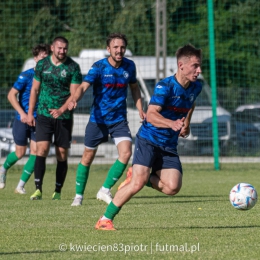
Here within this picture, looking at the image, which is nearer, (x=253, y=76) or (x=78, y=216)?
(x=78, y=216)

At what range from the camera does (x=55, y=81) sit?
10.5m

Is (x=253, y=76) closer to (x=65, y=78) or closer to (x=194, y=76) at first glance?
(x=65, y=78)

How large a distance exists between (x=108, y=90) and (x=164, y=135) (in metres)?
2.57

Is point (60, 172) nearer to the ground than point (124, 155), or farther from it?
nearer to the ground

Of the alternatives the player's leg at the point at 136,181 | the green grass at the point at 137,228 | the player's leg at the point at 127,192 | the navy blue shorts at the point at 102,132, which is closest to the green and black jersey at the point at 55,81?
the navy blue shorts at the point at 102,132

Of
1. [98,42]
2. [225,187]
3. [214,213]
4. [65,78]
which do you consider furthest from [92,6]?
[214,213]

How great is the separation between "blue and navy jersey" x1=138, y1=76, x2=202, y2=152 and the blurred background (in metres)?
9.37

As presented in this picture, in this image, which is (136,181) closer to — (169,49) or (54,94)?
(54,94)

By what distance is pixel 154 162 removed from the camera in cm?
770

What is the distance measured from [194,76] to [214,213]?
2117mm

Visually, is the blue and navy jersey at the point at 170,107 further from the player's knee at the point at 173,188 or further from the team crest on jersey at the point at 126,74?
the team crest on jersey at the point at 126,74

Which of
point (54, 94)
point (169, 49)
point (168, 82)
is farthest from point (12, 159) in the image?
point (169, 49)

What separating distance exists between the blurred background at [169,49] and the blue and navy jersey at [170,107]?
30.7 ft

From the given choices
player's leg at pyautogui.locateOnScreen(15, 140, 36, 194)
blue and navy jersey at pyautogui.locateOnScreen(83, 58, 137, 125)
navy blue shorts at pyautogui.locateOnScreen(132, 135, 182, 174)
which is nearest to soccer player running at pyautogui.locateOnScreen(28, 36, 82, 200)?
blue and navy jersey at pyautogui.locateOnScreen(83, 58, 137, 125)
